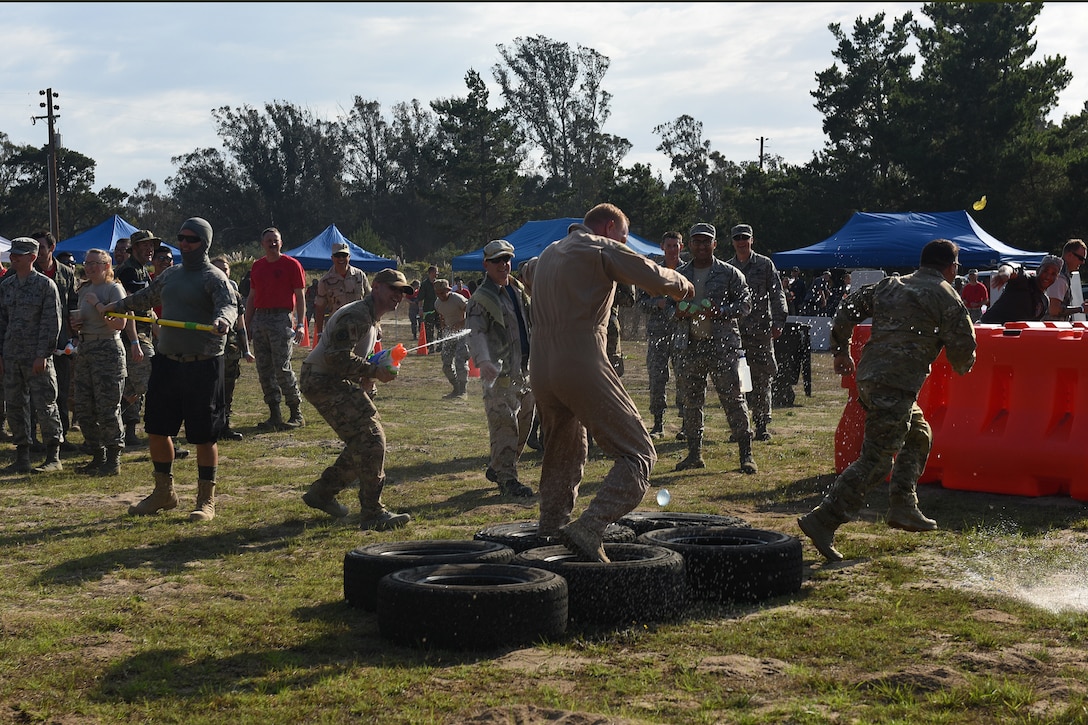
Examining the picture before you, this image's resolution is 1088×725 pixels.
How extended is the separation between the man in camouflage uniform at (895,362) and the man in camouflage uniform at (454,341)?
9.14 m

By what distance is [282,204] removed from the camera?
279ft

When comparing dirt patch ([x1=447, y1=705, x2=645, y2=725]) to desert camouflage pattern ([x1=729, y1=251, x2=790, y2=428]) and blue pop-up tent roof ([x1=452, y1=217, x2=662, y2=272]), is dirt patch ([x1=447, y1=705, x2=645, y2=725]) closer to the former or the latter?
desert camouflage pattern ([x1=729, y1=251, x2=790, y2=428])

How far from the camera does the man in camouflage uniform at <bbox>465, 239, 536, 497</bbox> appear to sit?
9.69 meters

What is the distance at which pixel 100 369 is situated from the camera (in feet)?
36.3

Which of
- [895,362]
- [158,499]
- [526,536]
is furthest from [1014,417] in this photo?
[158,499]

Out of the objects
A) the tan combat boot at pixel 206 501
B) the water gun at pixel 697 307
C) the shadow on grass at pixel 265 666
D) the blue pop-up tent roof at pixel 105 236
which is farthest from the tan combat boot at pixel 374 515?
the blue pop-up tent roof at pixel 105 236

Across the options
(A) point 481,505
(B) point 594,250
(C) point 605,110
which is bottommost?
(A) point 481,505

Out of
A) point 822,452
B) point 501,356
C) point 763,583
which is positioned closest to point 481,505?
point 501,356

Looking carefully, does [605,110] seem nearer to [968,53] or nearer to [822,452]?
[968,53]

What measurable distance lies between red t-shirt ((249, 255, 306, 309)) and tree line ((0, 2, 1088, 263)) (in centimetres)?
3739

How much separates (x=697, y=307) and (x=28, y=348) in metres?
6.34

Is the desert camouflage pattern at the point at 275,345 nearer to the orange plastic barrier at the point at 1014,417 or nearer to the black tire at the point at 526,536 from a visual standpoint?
the orange plastic barrier at the point at 1014,417

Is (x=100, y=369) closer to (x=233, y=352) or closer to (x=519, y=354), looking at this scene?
(x=233, y=352)

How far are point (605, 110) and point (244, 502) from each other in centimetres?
7180
